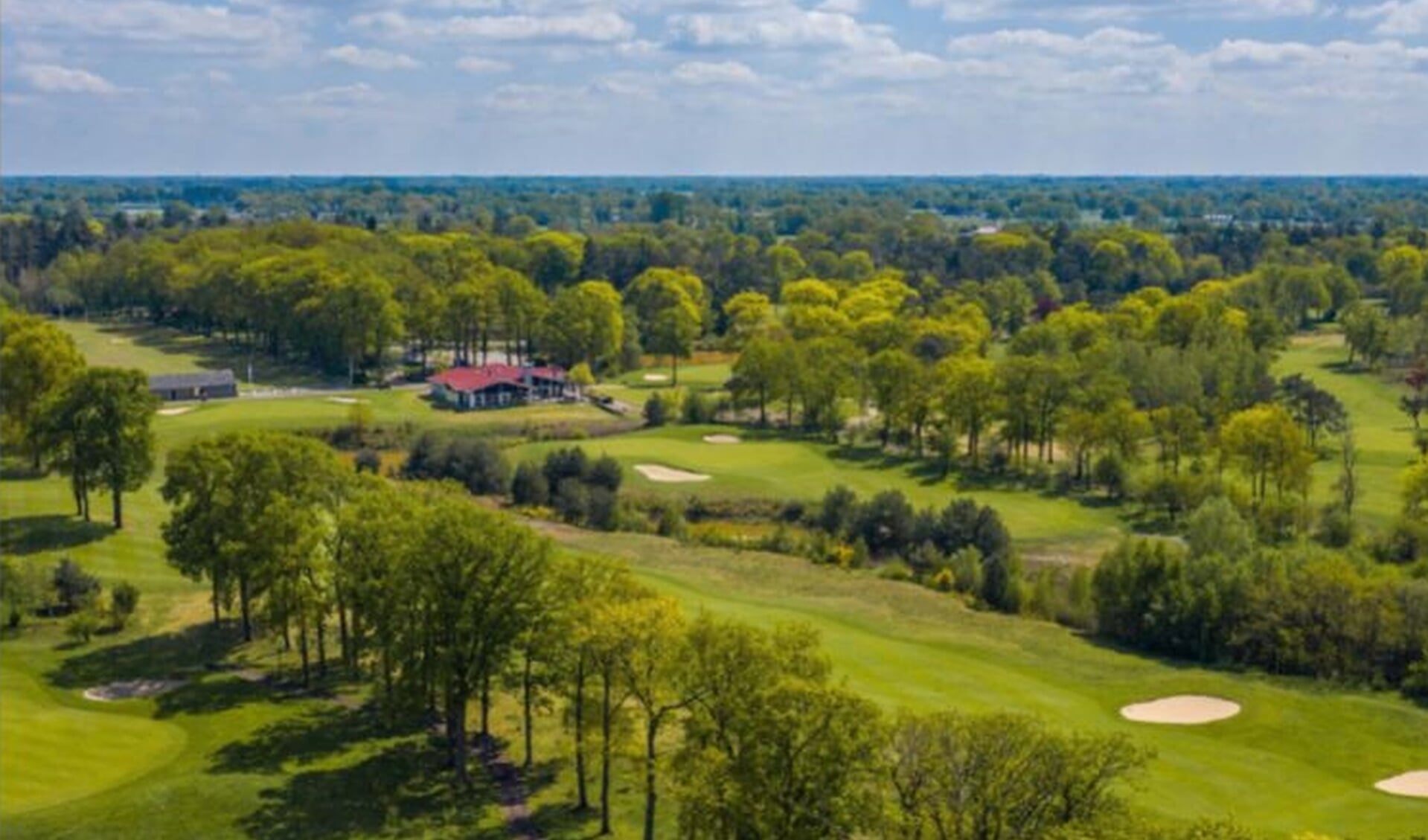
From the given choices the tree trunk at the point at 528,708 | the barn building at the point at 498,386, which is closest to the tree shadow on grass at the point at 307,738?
the tree trunk at the point at 528,708

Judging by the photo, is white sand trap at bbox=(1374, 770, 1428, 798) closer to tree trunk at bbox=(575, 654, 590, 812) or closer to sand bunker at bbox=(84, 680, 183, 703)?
tree trunk at bbox=(575, 654, 590, 812)

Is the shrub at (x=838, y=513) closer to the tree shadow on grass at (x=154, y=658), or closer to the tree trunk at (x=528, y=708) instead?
the tree shadow on grass at (x=154, y=658)

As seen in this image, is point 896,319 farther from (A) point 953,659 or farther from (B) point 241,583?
(B) point 241,583

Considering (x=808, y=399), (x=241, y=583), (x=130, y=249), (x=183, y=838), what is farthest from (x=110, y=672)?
(x=130, y=249)

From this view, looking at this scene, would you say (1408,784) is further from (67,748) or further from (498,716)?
(67,748)

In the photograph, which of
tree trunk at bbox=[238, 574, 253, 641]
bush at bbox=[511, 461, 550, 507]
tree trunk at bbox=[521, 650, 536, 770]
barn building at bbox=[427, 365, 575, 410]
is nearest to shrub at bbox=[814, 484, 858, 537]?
bush at bbox=[511, 461, 550, 507]

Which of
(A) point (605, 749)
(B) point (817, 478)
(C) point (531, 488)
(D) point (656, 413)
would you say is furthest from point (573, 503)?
→ (A) point (605, 749)
